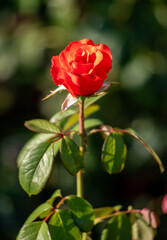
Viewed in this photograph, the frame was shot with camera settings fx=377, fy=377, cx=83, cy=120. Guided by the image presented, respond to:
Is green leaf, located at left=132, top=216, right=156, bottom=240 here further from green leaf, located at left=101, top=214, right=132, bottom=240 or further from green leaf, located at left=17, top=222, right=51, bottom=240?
green leaf, located at left=17, top=222, right=51, bottom=240

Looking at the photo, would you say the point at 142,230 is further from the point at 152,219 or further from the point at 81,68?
the point at 81,68

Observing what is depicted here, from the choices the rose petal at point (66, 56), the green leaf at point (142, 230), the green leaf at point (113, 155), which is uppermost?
the rose petal at point (66, 56)

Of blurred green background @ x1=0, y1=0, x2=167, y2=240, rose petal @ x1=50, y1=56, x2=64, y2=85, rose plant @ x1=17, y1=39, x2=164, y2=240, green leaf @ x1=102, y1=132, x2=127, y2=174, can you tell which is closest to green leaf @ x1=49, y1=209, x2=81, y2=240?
rose plant @ x1=17, y1=39, x2=164, y2=240

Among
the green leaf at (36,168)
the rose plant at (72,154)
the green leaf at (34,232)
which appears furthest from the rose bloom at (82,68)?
the green leaf at (34,232)

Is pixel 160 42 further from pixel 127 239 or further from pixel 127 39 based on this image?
pixel 127 239

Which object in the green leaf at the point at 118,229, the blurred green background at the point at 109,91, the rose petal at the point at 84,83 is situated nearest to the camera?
the rose petal at the point at 84,83

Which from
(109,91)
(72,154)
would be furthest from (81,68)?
(109,91)

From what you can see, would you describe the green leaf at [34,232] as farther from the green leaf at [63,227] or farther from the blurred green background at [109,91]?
the blurred green background at [109,91]
